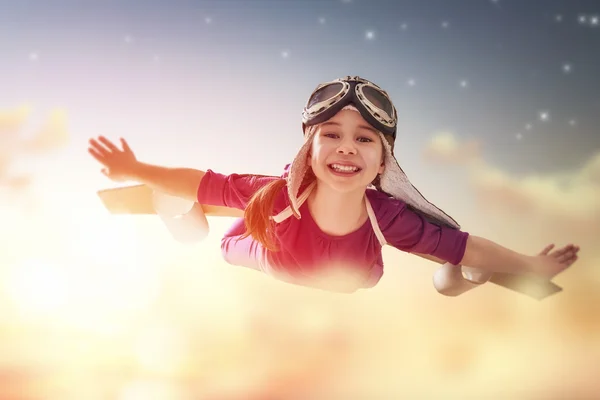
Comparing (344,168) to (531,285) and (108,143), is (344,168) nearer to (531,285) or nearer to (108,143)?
(108,143)

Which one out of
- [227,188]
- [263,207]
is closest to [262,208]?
[263,207]

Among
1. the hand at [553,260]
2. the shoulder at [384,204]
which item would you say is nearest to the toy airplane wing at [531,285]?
the hand at [553,260]

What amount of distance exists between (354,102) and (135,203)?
0.87m

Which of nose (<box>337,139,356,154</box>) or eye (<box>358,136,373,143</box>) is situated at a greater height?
eye (<box>358,136,373,143</box>)

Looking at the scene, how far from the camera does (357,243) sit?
4.83ft

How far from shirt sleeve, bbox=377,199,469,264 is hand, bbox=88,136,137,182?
0.67 m

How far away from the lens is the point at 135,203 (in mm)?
1813

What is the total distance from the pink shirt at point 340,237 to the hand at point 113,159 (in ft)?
0.63

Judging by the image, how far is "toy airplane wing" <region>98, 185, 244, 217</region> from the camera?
179cm

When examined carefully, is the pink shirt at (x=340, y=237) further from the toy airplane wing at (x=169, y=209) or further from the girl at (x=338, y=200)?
the toy airplane wing at (x=169, y=209)

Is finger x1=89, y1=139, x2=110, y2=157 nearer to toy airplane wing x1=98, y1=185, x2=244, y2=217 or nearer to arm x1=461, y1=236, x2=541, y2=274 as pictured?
toy airplane wing x1=98, y1=185, x2=244, y2=217

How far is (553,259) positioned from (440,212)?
34 cm

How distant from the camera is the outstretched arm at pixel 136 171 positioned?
1.42m

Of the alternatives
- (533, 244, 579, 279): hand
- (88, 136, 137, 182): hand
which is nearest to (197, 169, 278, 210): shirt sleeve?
(88, 136, 137, 182): hand
